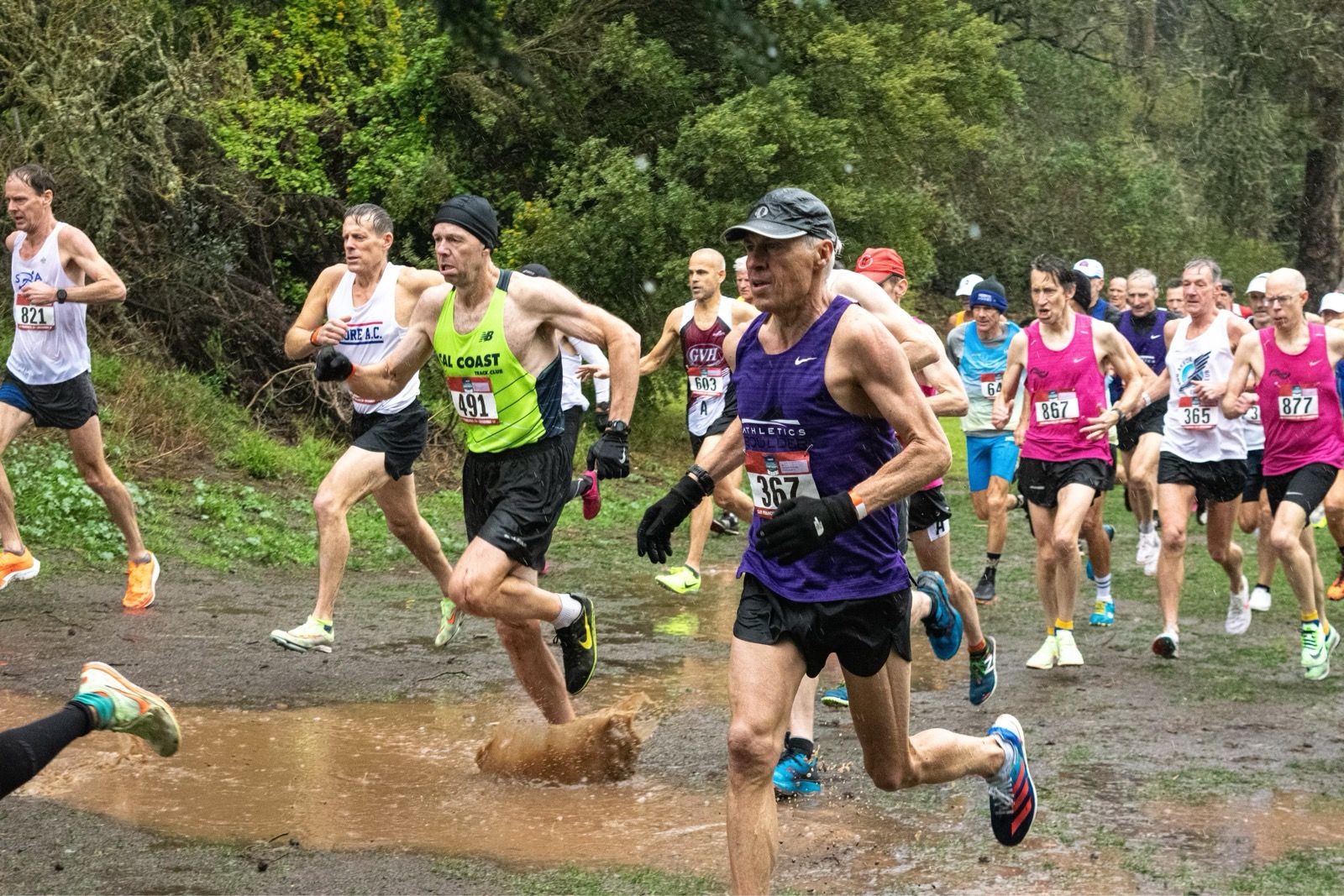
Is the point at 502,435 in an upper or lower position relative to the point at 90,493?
upper

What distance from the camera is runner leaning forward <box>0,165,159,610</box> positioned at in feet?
27.8

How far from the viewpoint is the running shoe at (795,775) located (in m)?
5.83

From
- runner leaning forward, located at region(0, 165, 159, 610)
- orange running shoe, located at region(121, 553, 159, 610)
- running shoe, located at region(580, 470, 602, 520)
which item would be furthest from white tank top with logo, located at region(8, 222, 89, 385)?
running shoe, located at region(580, 470, 602, 520)

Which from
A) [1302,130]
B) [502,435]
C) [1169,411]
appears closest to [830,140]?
[1169,411]

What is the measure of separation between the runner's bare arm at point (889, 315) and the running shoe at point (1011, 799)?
184cm

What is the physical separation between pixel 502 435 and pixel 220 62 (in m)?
10.7

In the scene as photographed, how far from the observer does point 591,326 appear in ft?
20.1

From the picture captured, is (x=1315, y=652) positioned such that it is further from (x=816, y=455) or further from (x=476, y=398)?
(x=816, y=455)

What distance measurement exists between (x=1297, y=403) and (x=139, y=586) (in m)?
6.69

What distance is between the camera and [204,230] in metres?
15.2

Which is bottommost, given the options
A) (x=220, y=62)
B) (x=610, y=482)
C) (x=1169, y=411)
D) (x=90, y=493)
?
(x=610, y=482)

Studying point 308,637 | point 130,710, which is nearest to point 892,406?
point 130,710

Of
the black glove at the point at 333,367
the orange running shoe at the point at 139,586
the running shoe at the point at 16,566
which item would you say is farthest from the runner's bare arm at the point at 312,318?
the running shoe at the point at 16,566

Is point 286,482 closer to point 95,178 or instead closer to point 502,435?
point 95,178
